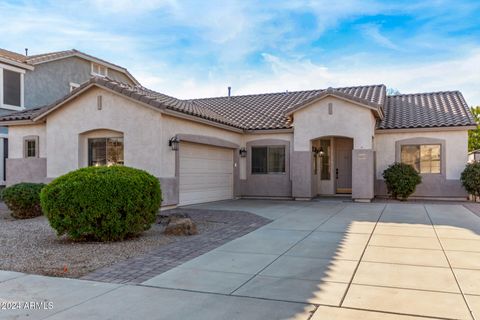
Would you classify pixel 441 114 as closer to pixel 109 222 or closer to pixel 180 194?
pixel 180 194

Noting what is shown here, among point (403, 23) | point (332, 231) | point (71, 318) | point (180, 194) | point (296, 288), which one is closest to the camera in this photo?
point (71, 318)

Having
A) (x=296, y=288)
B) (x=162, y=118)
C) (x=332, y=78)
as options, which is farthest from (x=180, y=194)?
(x=332, y=78)

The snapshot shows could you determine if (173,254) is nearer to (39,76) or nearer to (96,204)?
(96,204)

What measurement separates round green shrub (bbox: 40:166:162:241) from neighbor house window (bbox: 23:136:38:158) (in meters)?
9.23

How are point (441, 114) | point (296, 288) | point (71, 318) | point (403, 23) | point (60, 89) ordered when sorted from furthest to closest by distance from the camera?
point (60, 89)
point (441, 114)
point (403, 23)
point (296, 288)
point (71, 318)

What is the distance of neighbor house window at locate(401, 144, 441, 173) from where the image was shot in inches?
720

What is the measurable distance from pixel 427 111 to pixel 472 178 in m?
4.31

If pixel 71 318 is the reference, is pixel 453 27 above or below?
above

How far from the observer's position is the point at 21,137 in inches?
677

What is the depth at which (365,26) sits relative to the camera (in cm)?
1714

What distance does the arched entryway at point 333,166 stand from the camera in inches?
789

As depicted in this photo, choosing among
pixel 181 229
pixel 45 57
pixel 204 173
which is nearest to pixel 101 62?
pixel 45 57

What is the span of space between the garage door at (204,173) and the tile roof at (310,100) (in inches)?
50.6

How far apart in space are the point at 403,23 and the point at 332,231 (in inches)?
402
